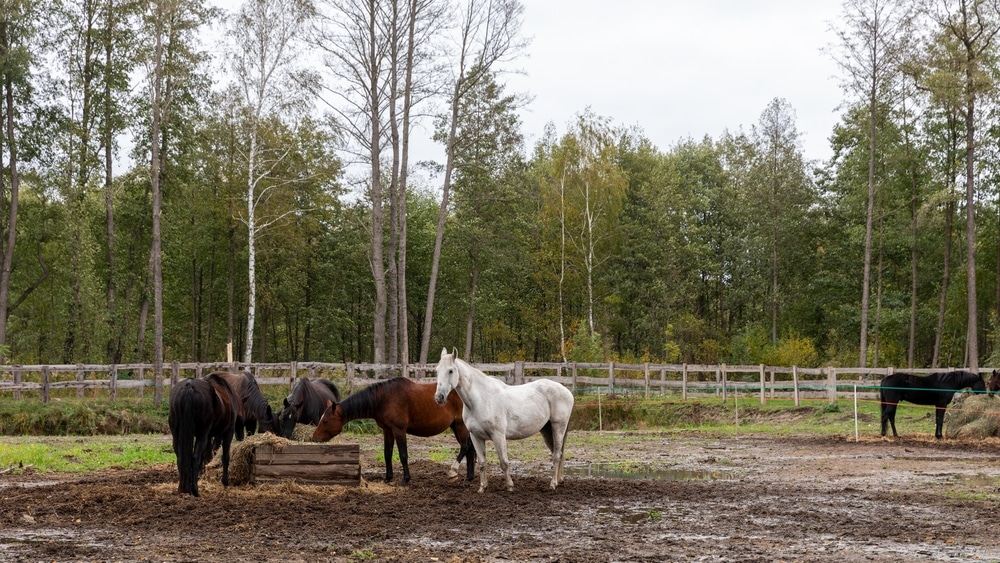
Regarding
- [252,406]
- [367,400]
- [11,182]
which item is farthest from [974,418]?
[11,182]

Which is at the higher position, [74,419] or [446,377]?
[446,377]

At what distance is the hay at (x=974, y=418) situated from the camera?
18.3 metres

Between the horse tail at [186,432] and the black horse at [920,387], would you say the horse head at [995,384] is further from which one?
the horse tail at [186,432]

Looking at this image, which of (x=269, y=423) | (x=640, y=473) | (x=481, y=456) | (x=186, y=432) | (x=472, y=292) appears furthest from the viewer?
(x=472, y=292)

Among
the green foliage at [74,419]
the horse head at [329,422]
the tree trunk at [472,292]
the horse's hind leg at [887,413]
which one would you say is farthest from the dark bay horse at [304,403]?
the tree trunk at [472,292]

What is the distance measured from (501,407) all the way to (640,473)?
141 inches

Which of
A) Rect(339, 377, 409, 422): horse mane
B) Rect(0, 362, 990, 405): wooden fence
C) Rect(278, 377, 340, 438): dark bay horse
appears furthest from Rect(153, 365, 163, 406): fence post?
Rect(339, 377, 409, 422): horse mane

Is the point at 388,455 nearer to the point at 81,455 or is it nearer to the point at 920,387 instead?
the point at 81,455

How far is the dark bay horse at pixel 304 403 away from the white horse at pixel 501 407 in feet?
9.60

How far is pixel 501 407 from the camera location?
10992 millimetres

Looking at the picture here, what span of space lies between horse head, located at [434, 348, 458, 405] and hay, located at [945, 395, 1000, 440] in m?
12.9

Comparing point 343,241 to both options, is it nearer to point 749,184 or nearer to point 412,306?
point 412,306

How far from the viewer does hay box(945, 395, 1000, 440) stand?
18.3m

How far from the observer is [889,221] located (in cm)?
3744
